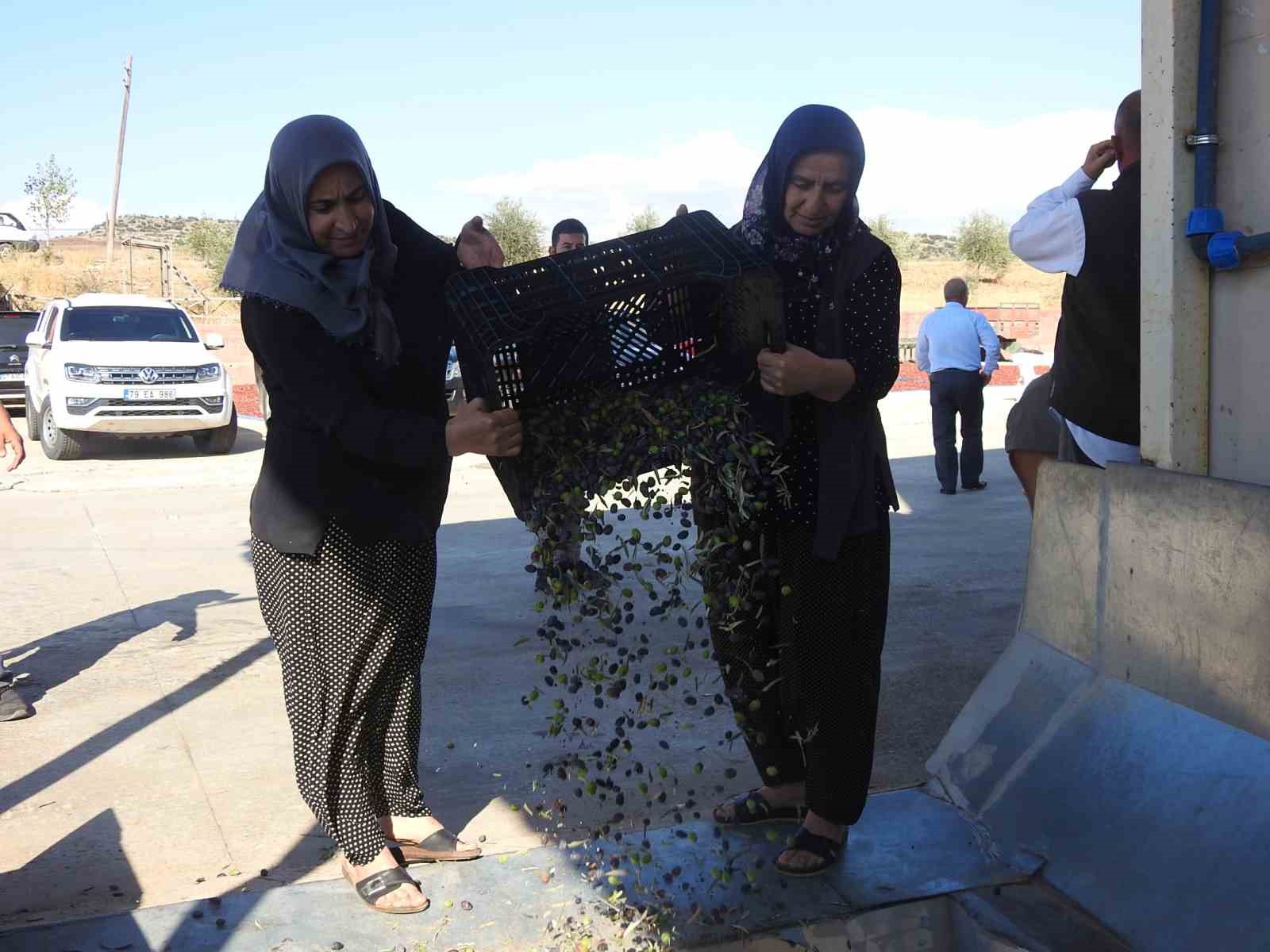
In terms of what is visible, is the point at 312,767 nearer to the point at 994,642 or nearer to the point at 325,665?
the point at 325,665

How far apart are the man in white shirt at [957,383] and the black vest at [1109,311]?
22.9ft

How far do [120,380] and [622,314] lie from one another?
1365 cm

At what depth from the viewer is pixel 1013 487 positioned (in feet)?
37.8

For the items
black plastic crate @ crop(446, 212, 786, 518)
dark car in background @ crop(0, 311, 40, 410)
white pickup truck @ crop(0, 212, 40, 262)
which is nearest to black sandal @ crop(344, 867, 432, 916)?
black plastic crate @ crop(446, 212, 786, 518)

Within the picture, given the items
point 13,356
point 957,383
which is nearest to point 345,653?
point 957,383

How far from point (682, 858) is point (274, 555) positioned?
146 centimetres

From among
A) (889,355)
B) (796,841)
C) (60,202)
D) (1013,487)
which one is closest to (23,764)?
(796,841)

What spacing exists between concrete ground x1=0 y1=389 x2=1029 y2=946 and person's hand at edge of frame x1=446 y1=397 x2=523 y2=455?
136 centimetres

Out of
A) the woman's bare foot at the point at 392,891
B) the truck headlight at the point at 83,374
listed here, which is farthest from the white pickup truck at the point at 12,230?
the woman's bare foot at the point at 392,891

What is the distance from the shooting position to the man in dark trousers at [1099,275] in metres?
4.10

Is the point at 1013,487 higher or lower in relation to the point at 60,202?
lower

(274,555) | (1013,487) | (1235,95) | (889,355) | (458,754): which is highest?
(1235,95)

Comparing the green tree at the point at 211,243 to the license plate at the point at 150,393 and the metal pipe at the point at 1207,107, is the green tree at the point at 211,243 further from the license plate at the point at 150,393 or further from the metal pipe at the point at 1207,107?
the metal pipe at the point at 1207,107

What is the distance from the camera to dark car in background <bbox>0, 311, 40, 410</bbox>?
19.7 metres
